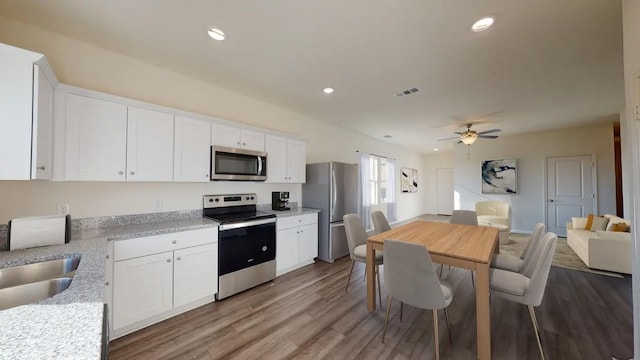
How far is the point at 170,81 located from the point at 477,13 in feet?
10.2

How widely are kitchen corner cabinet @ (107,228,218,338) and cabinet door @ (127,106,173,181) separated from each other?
66 centimetres

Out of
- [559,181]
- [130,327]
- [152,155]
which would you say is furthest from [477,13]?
[559,181]

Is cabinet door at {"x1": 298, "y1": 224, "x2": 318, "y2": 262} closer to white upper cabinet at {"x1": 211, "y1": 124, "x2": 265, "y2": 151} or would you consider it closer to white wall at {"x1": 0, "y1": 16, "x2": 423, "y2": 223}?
white wall at {"x1": 0, "y1": 16, "x2": 423, "y2": 223}

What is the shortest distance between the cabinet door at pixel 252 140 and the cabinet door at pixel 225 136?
7cm

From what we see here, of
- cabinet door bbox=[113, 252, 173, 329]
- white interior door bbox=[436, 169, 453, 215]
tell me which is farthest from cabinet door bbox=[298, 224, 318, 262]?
white interior door bbox=[436, 169, 453, 215]

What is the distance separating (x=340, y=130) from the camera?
5.27 meters

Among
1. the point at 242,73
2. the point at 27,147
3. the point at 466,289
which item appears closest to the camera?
the point at 27,147

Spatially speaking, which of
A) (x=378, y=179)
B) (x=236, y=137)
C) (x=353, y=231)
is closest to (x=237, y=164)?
(x=236, y=137)

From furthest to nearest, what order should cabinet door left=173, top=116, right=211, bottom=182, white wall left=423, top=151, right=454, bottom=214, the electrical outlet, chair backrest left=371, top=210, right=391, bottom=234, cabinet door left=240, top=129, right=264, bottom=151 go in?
white wall left=423, top=151, right=454, bottom=214, chair backrest left=371, top=210, right=391, bottom=234, cabinet door left=240, top=129, right=264, bottom=151, cabinet door left=173, top=116, right=211, bottom=182, the electrical outlet

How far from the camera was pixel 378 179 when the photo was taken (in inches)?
265

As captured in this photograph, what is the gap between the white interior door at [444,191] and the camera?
902 centimetres

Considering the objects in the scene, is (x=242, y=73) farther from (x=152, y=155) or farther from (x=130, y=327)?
(x=130, y=327)

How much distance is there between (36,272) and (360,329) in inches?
A: 93.5

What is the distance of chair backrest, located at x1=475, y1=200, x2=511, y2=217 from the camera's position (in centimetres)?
579
